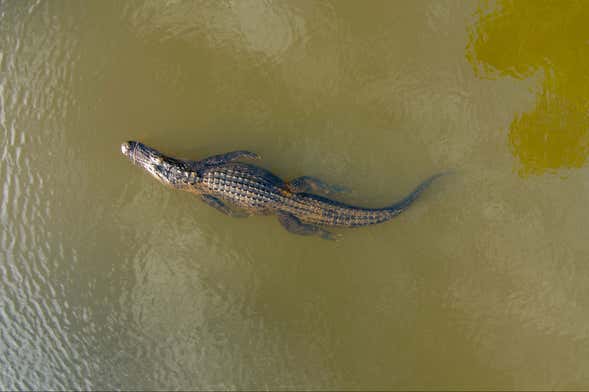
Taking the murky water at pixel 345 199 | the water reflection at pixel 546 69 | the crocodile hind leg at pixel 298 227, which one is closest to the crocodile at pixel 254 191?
the crocodile hind leg at pixel 298 227

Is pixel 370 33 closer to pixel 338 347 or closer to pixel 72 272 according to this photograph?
pixel 338 347

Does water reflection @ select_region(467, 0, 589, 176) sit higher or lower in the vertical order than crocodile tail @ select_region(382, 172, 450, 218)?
higher

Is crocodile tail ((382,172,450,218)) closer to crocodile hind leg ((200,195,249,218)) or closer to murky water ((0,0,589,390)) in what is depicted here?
murky water ((0,0,589,390))

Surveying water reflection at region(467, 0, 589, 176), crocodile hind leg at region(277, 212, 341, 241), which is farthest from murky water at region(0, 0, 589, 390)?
crocodile hind leg at region(277, 212, 341, 241)

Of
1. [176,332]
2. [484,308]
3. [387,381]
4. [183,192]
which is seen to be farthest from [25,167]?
[484,308]

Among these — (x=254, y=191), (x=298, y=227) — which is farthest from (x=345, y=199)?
(x=254, y=191)
